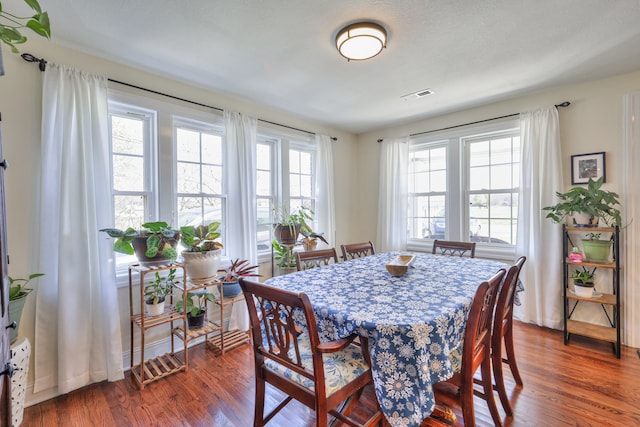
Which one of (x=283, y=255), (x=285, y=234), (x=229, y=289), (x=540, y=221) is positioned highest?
(x=540, y=221)

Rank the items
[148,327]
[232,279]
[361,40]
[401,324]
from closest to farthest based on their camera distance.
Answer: [401,324]
[361,40]
[148,327]
[232,279]

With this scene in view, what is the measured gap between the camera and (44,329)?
1961 millimetres

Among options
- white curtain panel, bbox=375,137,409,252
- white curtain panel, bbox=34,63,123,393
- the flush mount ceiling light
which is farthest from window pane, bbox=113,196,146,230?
white curtain panel, bbox=375,137,409,252

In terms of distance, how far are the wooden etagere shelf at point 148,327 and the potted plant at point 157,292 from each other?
0.05 metres

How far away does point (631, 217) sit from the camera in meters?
2.52

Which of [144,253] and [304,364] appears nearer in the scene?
[304,364]

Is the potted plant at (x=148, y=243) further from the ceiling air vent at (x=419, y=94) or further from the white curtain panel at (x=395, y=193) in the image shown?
the white curtain panel at (x=395, y=193)

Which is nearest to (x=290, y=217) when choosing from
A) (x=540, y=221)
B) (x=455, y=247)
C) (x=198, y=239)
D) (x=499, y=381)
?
(x=198, y=239)

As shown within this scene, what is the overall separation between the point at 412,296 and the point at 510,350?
1028mm

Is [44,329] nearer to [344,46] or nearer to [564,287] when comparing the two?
[344,46]

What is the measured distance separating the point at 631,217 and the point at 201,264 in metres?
3.67

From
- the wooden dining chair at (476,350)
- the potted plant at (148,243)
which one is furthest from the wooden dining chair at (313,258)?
the wooden dining chair at (476,350)

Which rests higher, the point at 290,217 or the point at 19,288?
the point at 290,217

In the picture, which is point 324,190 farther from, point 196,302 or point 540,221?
point 540,221
